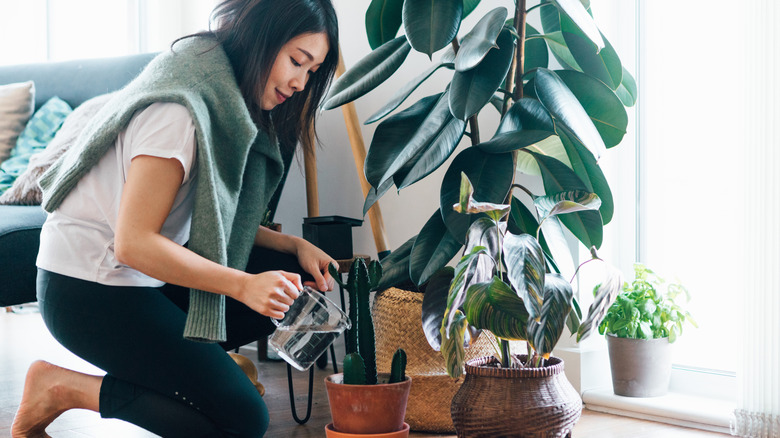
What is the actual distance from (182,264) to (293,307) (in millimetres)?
236

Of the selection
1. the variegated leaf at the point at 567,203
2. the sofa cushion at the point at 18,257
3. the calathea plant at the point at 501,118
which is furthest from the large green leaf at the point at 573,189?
the sofa cushion at the point at 18,257

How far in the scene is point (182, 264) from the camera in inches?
51.8

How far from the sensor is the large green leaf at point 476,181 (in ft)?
5.00

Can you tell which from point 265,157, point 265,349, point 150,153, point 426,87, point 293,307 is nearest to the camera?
point 150,153

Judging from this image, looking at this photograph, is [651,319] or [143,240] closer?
[143,240]

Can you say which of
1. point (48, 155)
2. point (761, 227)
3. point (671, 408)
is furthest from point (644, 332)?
point (48, 155)

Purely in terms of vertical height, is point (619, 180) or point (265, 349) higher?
point (619, 180)

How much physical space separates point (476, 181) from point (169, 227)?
609 mm

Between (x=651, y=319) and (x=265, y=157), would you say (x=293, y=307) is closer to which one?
(x=265, y=157)

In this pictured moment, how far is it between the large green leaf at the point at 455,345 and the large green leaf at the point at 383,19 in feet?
2.62

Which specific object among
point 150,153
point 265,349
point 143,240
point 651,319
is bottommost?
point 265,349

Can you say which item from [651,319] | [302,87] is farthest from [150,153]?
[651,319]

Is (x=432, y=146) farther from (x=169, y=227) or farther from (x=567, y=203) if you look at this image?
(x=169, y=227)

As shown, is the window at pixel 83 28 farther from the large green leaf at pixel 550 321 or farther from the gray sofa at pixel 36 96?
the large green leaf at pixel 550 321
